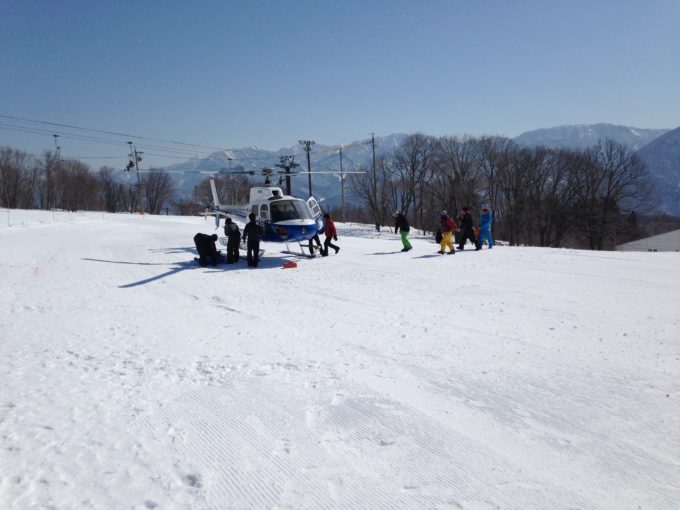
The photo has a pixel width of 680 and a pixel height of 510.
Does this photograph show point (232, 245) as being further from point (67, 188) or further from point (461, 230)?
point (67, 188)

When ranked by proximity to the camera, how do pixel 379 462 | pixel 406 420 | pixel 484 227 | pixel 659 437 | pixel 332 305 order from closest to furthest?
1. pixel 379 462
2. pixel 659 437
3. pixel 406 420
4. pixel 332 305
5. pixel 484 227

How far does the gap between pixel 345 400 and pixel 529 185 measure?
5212cm

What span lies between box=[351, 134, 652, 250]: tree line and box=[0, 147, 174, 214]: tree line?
45063mm

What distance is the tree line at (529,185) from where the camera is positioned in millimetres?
48969

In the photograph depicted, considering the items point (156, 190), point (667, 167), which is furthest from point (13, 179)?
point (667, 167)

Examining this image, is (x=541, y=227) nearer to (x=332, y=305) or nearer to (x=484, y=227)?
(x=484, y=227)

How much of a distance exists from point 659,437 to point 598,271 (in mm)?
8428

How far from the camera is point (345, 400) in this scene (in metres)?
4.03

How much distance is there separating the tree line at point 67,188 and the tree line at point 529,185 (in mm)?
45063

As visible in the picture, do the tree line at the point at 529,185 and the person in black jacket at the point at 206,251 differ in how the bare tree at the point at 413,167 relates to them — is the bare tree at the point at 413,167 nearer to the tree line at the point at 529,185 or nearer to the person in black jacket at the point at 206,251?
the tree line at the point at 529,185

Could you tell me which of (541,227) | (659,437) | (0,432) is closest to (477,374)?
(659,437)

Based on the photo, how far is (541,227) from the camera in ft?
165

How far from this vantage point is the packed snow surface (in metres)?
2.80

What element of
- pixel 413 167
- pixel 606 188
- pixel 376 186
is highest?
pixel 413 167
